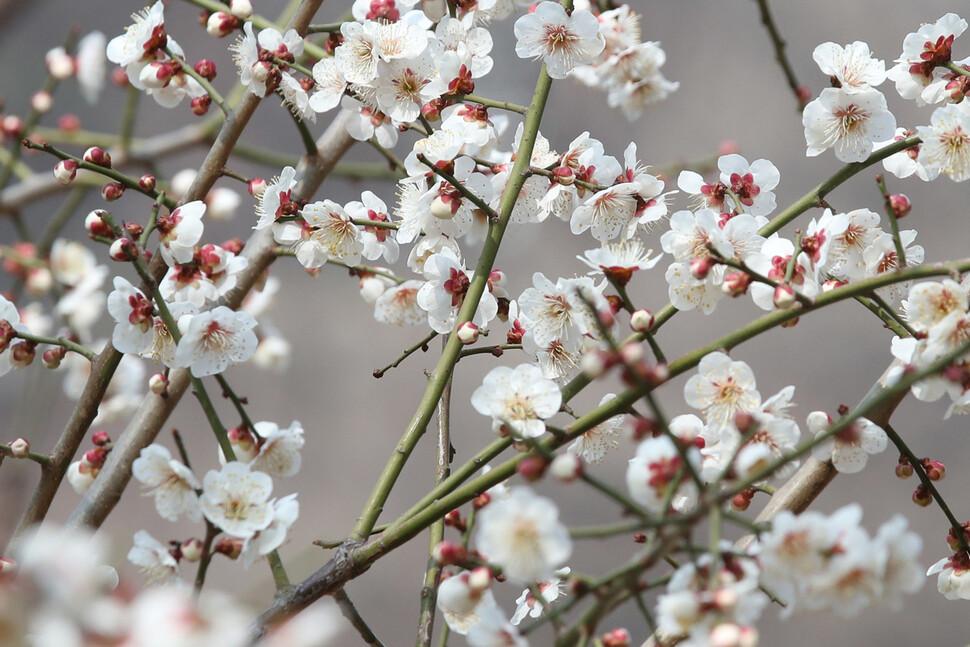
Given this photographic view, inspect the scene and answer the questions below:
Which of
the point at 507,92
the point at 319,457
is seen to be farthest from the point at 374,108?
the point at 319,457

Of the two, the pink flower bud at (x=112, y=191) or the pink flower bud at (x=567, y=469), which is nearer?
the pink flower bud at (x=567, y=469)

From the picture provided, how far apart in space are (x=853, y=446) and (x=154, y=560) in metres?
0.53

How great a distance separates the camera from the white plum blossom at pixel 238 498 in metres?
0.59

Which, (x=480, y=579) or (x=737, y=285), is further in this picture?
(x=737, y=285)

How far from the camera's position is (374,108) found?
860 millimetres

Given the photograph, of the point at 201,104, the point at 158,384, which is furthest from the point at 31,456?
the point at 201,104

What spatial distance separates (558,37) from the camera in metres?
0.79

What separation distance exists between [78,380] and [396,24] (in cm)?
96

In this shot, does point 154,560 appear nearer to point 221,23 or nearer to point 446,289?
point 446,289

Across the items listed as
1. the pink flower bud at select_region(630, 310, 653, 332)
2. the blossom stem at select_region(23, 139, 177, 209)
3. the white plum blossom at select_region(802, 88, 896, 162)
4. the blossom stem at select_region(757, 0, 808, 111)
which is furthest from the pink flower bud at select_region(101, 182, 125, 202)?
the blossom stem at select_region(757, 0, 808, 111)

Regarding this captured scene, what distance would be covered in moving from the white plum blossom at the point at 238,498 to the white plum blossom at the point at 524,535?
20cm

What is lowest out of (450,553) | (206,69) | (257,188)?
(450,553)

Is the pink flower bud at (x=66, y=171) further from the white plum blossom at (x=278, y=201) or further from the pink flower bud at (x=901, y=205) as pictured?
the pink flower bud at (x=901, y=205)

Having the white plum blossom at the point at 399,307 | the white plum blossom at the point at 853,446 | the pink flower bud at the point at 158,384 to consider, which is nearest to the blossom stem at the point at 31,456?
the pink flower bud at the point at 158,384
